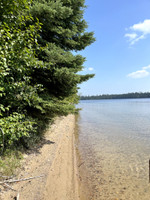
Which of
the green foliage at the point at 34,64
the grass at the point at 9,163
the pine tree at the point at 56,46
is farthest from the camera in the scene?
the pine tree at the point at 56,46

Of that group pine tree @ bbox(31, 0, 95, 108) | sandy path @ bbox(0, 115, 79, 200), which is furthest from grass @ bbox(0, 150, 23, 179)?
pine tree @ bbox(31, 0, 95, 108)

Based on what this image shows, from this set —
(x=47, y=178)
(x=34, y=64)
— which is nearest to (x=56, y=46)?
(x=34, y=64)

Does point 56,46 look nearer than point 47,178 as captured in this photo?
No

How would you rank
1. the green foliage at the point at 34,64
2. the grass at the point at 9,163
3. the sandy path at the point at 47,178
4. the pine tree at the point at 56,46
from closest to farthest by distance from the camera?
the green foliage at the point at 34,64, the sandy path at the point at 47,178, the grass at the point at 9,163, the pine tree at the point at 56,46

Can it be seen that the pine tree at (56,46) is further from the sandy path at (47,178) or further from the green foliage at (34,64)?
the sandy path at (47,178)

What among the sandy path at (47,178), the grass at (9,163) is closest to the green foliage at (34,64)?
the grass at (9,163)

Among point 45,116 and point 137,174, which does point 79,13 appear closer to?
point 45,116

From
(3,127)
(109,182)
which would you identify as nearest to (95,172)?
(109,182)

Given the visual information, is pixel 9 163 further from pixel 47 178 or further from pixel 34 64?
pixel 34 64

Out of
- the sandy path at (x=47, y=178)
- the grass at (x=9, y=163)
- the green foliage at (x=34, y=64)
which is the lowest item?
the sandy path at (x=47, y=178)

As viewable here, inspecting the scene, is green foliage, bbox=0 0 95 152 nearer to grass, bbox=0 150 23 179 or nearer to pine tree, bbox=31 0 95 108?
pine tree, bbox=31 0 95 108

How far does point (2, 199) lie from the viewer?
2559 millimetres

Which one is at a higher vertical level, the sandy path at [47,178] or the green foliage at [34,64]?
the green foliage at [34,64]

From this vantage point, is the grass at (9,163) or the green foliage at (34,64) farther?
the grass at (9,163)
